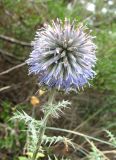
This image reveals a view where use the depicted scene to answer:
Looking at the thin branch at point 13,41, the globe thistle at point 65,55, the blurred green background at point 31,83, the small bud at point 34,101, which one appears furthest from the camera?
the thin branch at point 13,41

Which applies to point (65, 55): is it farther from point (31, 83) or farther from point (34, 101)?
point (31, 83)

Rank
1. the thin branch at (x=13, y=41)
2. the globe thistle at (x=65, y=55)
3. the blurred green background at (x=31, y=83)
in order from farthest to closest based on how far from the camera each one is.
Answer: the thin branch at (x=13, y=41), the blurred green background at (x=31, y=83), the globe thistle at (x=65, y=55)

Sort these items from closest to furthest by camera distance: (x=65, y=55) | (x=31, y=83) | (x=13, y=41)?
(x=65, y=55) < (x=31, y=83) < (x=13, y=41)

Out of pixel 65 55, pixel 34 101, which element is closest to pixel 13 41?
pixel 34 101

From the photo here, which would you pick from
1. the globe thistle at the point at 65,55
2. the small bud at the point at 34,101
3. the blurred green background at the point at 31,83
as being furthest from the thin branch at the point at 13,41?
the globe thistle at the point at 65,55

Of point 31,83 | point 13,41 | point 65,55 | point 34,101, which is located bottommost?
point 65,55

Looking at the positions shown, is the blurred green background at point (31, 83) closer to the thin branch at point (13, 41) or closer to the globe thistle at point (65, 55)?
the thin branch at point (13, 41)

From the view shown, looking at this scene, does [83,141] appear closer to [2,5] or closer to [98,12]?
[2,5]
